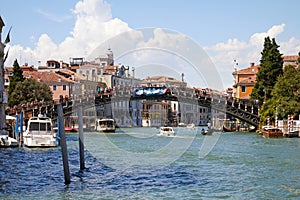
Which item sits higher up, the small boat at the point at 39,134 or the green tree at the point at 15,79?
the green tree at the point at 15,79


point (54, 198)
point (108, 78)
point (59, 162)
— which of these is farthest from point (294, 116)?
point (108, 78)

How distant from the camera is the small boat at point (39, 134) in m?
21.5

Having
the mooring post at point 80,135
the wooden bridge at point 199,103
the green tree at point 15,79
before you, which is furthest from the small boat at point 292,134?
the green tree at point 15,79

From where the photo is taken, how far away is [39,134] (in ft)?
72.6

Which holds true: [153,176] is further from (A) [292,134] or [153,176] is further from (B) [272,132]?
(A) [292,134]

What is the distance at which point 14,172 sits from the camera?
1405cm

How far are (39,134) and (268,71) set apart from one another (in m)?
20.1

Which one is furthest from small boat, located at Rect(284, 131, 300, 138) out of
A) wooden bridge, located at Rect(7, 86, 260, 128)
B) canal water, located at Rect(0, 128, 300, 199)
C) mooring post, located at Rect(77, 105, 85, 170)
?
mooring post, located at Rect(77, 105, 85, 170)

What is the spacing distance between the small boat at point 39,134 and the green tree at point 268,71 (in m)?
18.8

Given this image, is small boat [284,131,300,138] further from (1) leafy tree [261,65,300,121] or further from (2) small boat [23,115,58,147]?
(2) small boat [23,115,58,147]

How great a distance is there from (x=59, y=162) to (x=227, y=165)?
483 centimetres

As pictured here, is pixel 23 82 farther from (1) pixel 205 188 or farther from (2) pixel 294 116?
(1) pixel 205 188

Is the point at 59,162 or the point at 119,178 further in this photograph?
the point at 59,162

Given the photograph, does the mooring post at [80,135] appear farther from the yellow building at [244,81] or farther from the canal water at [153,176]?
the yellow building at [244,81]
